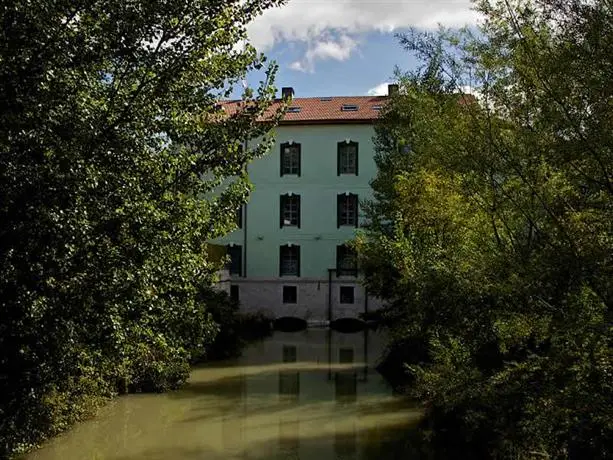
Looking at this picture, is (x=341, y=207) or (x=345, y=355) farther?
(x=341, y=207)

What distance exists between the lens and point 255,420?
44.7 ft

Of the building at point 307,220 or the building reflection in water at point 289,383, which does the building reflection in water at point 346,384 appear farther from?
the building at point 307,220

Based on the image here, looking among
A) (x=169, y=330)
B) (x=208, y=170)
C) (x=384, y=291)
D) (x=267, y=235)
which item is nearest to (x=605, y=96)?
(x=208, y=170)

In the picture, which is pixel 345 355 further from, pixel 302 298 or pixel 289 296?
pixel 289 296

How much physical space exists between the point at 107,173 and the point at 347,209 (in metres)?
26.3

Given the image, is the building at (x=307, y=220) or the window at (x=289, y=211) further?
the window at (x=289, y=211)

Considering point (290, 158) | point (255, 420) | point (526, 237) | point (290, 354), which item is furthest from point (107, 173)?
point (290, 158)

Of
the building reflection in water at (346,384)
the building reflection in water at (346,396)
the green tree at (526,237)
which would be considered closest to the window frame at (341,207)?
the building reflection in water at (346,396)

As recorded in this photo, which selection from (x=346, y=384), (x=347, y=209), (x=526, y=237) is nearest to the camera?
(x=526, y=237)

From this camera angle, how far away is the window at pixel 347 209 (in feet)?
107

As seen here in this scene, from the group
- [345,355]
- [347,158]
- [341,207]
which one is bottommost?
[345,355]

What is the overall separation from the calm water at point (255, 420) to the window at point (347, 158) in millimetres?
13861

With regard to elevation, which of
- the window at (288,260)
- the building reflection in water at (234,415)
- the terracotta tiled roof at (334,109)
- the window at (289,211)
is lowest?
the building reflection in water at (234,415)

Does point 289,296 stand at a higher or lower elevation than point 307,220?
lower
